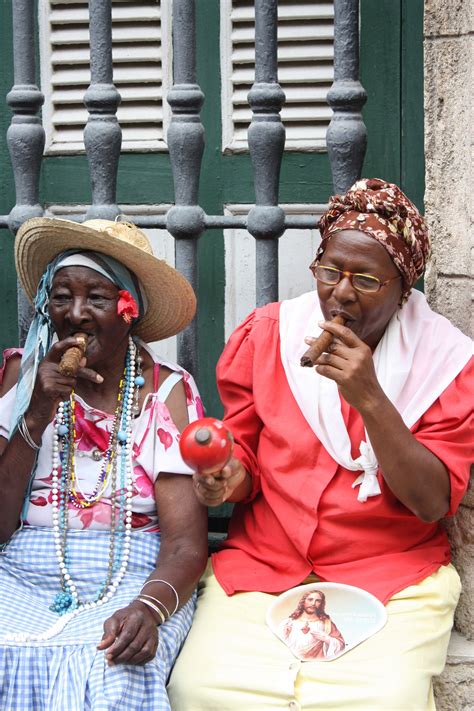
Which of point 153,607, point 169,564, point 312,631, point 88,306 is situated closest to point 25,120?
point 88,306

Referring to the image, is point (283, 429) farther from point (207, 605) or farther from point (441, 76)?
point (441, 76)

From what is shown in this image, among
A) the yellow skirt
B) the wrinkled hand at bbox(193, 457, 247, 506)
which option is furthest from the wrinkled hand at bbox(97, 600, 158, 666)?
→ the wrinkled hand at bbox(193, 457, 247, 506)

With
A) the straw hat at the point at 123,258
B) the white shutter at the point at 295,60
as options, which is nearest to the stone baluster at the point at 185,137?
the straw hat at the point at 123,258

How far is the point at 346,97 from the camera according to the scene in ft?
9.98

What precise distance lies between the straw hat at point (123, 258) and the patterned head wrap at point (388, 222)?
1.53ft

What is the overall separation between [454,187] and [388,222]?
0.27 metres

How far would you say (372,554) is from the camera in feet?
9.59

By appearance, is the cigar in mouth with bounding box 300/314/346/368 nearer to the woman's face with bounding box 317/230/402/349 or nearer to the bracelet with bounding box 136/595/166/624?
the woman's face with bounding box 317/230/402/349

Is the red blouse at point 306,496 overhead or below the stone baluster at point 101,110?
below

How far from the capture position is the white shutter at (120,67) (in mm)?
4445

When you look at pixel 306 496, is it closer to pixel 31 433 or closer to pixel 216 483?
pixel 216 483

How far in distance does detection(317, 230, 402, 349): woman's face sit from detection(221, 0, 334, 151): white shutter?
163cm

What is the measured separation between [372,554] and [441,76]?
1.27m

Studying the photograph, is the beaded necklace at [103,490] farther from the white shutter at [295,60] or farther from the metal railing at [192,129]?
the white shutter at [295,60]
